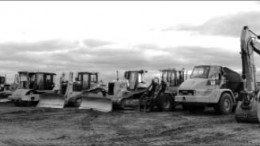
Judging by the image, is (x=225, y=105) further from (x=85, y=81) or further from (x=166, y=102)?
(x=85, y=81)

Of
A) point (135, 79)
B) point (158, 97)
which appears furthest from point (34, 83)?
point (158, 97)

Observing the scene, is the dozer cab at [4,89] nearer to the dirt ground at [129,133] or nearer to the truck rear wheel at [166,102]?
the truck rear wheel at [166,102]

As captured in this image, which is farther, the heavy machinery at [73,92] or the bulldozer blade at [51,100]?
the heavy machinery at [73,92]

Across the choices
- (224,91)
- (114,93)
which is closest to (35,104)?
(114,93)

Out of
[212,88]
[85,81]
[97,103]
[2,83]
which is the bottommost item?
[97,103]

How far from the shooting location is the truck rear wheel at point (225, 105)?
15.2 metres

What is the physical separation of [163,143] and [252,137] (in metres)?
2.56

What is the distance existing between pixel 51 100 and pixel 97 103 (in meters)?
3.73

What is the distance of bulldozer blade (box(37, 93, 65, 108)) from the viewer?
2077 centimetres

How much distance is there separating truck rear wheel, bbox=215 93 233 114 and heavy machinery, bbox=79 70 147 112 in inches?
175

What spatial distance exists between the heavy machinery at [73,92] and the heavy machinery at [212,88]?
6.99 m

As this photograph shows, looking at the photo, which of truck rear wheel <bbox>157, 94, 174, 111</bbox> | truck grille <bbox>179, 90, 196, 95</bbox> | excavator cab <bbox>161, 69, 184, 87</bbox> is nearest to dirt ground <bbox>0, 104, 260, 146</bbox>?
truck grille <bbox>179, 90, 196, 95</bbox>

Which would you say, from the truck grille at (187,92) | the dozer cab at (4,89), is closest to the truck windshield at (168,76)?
the truck grille at (187,92)

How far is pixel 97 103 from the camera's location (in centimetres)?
1891
